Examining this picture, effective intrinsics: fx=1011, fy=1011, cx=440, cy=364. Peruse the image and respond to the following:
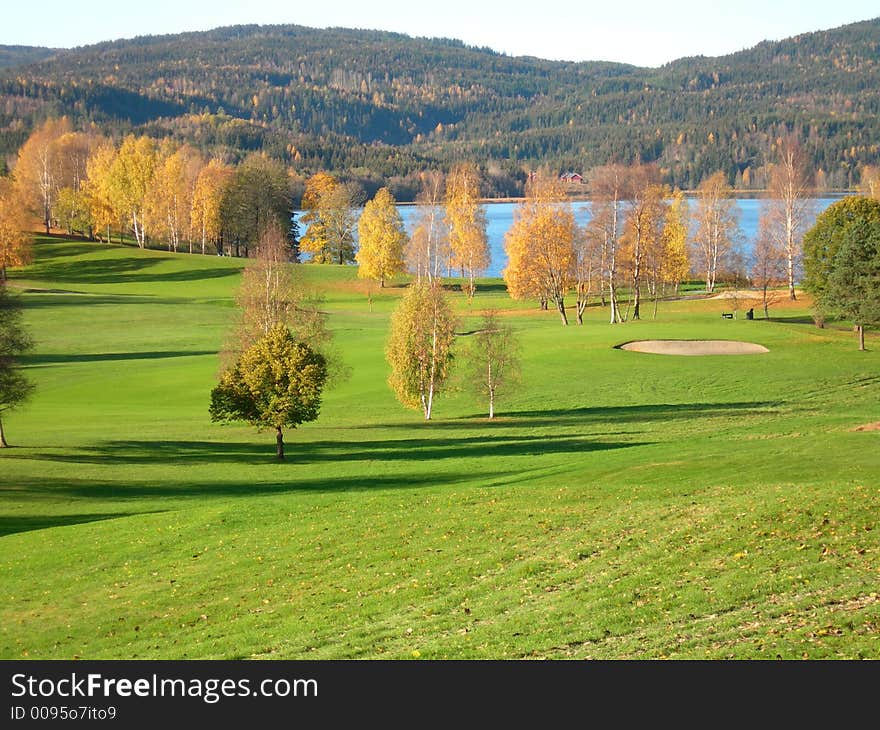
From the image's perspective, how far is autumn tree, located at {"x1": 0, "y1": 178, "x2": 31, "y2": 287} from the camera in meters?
93.2

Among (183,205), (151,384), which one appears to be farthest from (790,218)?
(183,205)

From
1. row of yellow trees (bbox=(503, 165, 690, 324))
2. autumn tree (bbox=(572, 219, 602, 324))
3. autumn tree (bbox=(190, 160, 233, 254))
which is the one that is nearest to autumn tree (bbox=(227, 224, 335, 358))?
row of yellow trees (bbox=(503, 165, 690, 324))

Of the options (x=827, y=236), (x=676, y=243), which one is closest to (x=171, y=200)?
(x=676, y=243)

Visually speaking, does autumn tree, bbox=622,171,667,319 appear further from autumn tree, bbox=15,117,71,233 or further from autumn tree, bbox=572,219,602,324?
autumn tree, bbox=15,117,71,233

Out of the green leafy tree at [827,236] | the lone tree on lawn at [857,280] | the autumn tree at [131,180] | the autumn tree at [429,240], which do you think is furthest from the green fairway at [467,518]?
the autumn tree at [131,180]

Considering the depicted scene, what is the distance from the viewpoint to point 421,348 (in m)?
44.6

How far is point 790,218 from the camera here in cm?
8844

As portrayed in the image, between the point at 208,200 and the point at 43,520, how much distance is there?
95.4 meters

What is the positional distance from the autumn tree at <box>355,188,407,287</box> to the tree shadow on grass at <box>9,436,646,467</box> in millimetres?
59581

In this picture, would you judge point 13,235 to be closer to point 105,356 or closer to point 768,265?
point 105,356

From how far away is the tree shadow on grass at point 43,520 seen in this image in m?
25.9

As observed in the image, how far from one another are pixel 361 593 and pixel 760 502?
9.32 metres

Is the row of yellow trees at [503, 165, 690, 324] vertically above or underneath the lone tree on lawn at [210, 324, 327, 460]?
above
